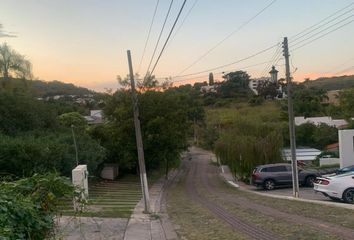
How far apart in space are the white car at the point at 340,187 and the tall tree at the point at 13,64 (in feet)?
126

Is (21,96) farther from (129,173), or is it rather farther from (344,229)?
(344,229)

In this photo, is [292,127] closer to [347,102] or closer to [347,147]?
[347,147]

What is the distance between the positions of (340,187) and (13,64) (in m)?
40.9

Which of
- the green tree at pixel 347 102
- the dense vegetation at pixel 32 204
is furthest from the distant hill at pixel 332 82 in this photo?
the dense vegetation at pixel 32 204

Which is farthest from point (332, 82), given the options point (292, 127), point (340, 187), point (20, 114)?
point (340, 187)

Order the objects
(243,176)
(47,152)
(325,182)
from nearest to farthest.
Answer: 1. (325,182)
2. (47,152)
3. (243,176)

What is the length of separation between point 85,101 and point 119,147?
75485 millimetres

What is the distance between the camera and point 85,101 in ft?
388

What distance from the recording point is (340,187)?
68.6ft

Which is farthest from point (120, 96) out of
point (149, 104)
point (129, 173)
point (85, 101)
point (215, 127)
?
point (85, 101)

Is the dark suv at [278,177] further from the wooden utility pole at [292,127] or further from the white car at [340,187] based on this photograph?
the white car at [340,187]

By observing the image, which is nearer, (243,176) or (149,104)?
(149,104)

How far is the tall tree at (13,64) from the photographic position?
52.2 m

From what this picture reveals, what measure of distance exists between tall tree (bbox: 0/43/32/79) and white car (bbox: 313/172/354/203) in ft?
126
